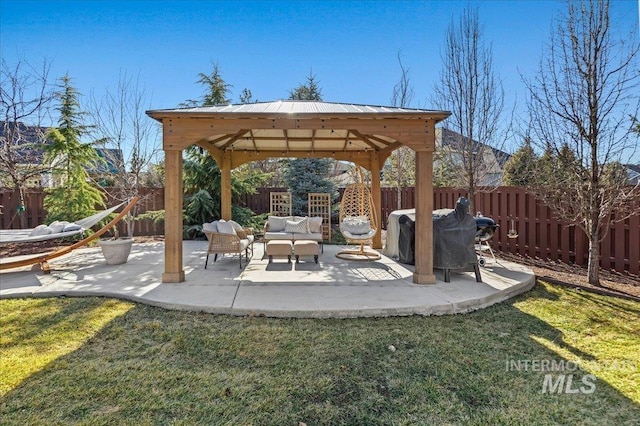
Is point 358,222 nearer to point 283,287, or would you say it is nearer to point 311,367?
point 283,287

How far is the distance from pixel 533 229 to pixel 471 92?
3142 mm

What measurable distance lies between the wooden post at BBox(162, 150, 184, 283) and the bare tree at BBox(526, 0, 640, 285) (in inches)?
224

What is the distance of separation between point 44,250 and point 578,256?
35.9 feet

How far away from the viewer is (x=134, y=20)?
29.3 feet

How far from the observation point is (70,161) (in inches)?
340

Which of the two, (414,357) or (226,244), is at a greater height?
(226,244)

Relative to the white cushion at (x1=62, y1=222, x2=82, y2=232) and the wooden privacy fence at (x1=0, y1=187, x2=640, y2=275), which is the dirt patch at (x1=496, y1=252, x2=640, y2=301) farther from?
the white cushion at (x1=62, y1=222, x2=82, y2=232)

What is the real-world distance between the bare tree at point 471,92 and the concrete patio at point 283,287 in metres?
2.47

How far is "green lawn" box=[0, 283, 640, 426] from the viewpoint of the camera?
2203 mm

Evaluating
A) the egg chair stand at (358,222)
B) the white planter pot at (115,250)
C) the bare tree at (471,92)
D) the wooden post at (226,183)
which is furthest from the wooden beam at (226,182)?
the bare tree at (471,92)

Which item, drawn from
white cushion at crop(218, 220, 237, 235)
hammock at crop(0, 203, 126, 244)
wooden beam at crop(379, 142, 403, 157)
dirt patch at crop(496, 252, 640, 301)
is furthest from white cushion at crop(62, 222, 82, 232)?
dirt patch at crop(496, 252, 640, 301)

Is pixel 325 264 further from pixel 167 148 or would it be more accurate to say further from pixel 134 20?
pixel 134 20

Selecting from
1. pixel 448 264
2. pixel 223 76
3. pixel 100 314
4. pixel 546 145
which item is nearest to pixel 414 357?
pixel 448 264

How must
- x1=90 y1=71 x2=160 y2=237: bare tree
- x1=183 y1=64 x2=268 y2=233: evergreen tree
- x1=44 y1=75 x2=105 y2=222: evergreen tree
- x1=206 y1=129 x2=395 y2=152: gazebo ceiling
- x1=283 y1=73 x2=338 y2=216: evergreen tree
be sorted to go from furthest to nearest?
1. x1=283 y1=73 x2=338 y2=216: evergreen tree
2. x1=183 y1=64 x2=268 y2=233: evergreen tree
3. x1=90 y1=71 x2=160 y2=237: bare tree
4. x1=44 y1=75 x2=105 y2=222: evergreen tree
5. x1=206 y1=129 x2=395 y2=152: gazebo ceiling
